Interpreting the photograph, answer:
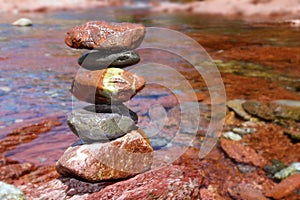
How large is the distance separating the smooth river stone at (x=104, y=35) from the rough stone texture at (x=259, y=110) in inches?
179

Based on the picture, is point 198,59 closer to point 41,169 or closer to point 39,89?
point 39,89

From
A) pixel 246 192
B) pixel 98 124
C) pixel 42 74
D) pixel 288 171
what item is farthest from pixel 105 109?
pixel 42 74

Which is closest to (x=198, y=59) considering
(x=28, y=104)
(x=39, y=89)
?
(x=39, y=89)

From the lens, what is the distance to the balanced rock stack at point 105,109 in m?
4.39

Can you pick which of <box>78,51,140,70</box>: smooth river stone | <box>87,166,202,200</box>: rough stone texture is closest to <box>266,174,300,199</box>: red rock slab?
<box>87,166,202,200</box>: rough stone texture

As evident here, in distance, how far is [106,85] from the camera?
438 cm

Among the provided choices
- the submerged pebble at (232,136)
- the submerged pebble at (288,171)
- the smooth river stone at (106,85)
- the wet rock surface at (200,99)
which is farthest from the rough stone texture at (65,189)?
the submerged pebble at (232,136)

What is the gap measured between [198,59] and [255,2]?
32757mm

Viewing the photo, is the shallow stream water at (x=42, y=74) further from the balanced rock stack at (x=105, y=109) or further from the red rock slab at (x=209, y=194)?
the red rock slab at (x=209, y=194)

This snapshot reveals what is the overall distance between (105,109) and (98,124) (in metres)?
0.34

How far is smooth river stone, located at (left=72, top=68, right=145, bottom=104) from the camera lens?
14.4ft

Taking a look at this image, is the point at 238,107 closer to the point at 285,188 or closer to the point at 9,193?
the point at 285,188

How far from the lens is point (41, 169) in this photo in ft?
17.9

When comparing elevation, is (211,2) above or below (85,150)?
above
